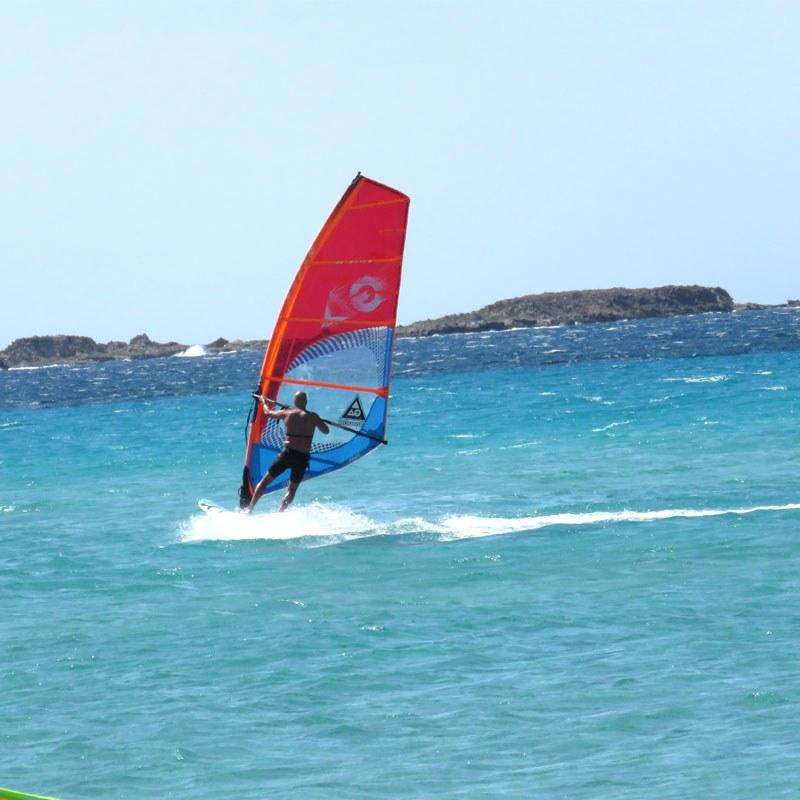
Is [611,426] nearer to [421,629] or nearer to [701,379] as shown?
[701,379]

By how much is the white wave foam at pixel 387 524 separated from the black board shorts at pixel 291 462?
0.83 m

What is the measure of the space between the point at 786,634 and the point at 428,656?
8.56 feet

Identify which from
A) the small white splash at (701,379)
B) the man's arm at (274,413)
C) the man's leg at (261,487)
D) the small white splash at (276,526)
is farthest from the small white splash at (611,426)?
the man's arm at (274,413)

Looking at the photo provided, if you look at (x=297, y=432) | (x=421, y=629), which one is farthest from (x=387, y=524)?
(x=421, y=629)

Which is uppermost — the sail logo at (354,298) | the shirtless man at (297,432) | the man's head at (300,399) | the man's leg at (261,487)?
the sail logo at (354,298)

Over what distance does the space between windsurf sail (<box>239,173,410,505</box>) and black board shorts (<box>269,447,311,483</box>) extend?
0.55m

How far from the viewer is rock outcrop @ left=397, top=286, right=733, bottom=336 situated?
17762 cm

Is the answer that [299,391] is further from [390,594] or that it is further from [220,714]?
[220,714]

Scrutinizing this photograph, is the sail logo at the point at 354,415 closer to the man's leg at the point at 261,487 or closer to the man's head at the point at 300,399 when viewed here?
the man's head at the point at 300,399

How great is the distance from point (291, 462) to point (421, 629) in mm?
5249

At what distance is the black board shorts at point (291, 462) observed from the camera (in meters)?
17.2

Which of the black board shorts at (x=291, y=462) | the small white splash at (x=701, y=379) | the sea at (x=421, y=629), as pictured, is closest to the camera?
the sea at (x=421, y=629)

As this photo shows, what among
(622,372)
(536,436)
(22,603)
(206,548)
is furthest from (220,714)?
(622,372)

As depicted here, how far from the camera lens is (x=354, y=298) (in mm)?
17531
